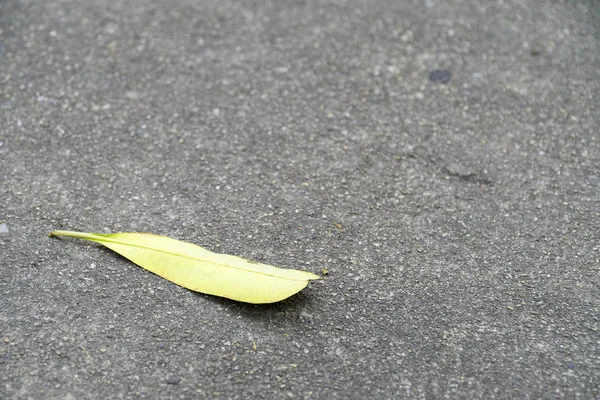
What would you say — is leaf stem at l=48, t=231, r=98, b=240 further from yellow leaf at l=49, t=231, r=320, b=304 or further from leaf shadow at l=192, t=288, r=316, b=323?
leaf shadow at l=192, t=288, r=316, b=323

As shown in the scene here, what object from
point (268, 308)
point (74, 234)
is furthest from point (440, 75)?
point (74, 234)

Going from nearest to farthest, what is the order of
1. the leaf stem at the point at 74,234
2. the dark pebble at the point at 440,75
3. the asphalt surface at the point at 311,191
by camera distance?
the asphalt surface at the point at 311,191
the leaf stem at the point at 74,234
the dark pebble at the point at 440,75

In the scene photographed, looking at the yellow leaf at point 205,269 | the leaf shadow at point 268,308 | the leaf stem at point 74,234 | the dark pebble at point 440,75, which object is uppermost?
the dark pebble at point 440,75

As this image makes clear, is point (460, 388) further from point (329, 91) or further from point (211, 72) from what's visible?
point (211, 72)

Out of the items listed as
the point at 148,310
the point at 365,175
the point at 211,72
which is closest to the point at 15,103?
the point at 211,72

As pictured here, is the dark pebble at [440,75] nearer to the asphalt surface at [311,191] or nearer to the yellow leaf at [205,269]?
the asphalt surface at [311,191]

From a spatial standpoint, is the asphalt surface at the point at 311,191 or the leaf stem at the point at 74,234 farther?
the leaf stem at the point at 74,234

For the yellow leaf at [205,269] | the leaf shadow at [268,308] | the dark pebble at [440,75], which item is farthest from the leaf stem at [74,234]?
the dark pebble at [440,75]
